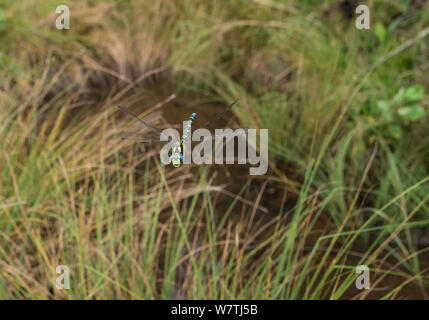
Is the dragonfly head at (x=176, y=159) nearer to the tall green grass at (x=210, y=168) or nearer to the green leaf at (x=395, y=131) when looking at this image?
the tall green grass at (x=210, y=168)

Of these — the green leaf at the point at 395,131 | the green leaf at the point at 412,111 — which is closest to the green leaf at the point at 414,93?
the green leaf at the point at 412,111

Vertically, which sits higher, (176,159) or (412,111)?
(412,111)

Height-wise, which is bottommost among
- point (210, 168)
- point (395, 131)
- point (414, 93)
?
point (210, 168)

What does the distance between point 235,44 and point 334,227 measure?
1450 mm

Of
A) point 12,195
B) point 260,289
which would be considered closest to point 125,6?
point 12,195

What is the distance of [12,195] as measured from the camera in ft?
6.13

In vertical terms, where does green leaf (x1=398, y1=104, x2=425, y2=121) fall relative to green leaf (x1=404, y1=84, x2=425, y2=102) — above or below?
below

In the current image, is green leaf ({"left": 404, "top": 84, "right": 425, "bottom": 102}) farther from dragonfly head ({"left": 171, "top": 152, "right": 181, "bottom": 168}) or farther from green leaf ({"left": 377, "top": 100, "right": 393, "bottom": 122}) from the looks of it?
dragonfly head ({"left": 171, "top": 152, "right": 181, "bottom": 168})

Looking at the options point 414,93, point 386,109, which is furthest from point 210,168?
point 414,93

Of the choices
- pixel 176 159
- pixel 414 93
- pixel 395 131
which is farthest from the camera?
pixel 395 131

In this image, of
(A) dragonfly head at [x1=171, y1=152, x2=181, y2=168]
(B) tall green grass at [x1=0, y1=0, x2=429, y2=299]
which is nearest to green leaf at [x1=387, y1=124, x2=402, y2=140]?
(B) tall green grass at [x1=0, y1=0, x2=429, y2=299]

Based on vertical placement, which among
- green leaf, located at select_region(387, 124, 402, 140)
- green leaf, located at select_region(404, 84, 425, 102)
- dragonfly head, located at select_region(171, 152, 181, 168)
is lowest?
dragonfly head, located at select_region(171, 152, 181, 168)

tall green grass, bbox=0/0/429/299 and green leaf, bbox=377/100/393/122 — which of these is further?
green leaf, bbox=377/100/393/122

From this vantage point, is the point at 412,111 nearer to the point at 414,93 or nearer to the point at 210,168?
the point at 414,93
